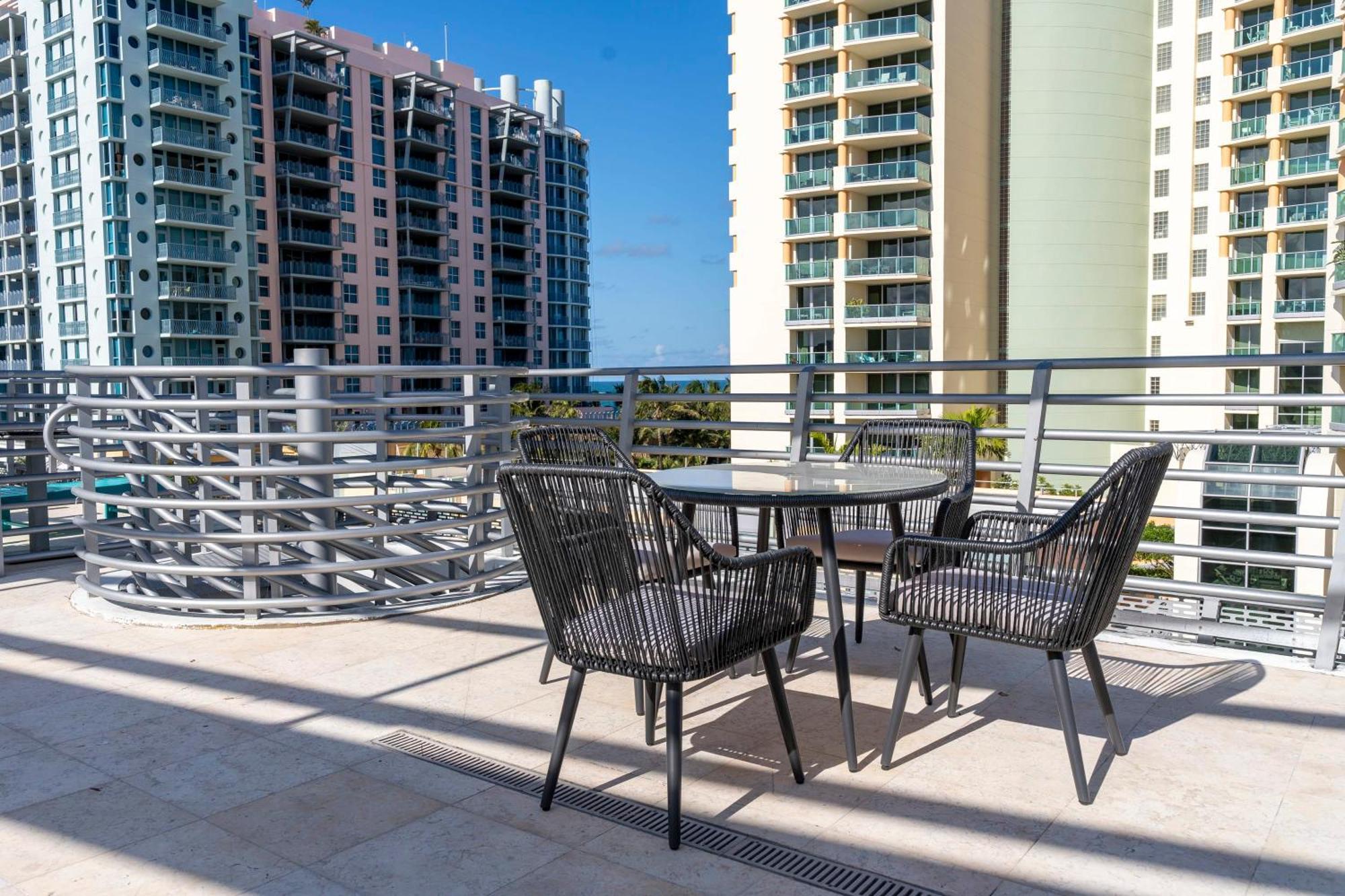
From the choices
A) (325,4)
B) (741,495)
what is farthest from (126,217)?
(741,495)

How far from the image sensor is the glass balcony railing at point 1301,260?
40.9m

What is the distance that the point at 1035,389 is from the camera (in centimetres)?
540

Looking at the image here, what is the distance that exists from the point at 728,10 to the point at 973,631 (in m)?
46.5

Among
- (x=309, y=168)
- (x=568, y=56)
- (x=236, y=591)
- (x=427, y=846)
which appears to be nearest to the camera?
(x=427, y=846)

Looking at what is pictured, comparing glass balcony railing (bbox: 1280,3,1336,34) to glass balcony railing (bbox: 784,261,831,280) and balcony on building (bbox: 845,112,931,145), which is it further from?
glass balcony railing (bbox: 784,261,831,280)

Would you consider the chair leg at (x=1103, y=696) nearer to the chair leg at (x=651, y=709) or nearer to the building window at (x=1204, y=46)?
the chair leg at (x=651, y=709)

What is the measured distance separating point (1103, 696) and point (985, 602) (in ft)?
1.82

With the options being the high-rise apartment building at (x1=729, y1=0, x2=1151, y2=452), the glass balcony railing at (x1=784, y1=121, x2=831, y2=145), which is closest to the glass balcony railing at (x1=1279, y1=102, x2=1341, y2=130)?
the high-rise apartment building at (x1=729, y1=0, x2=1151, y2=452)

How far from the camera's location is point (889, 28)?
1628 inches

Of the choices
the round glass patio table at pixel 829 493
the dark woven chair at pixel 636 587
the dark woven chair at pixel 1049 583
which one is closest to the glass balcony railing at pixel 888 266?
the round glass patio table at pixel 829 493

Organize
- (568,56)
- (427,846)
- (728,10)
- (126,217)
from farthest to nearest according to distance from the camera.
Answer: (568,56) < (126,217) < (728,10) < (427,846)

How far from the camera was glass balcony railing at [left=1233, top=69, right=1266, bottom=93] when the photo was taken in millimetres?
41625

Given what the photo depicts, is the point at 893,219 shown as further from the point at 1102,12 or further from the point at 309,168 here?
the point at 309,168

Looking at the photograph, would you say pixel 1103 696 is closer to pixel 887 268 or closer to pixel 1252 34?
pixel 887 268
